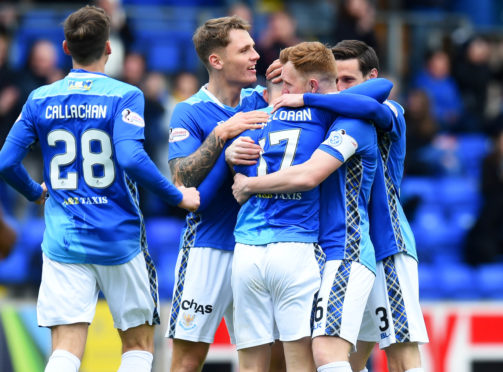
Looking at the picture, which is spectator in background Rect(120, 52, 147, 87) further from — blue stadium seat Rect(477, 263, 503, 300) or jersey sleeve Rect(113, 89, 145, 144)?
jersey sleeve Rect(113, 89, 145, 144)

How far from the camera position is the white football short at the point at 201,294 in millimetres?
5477

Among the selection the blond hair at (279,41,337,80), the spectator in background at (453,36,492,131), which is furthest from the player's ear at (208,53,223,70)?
the spectator in background at (453,36,492,131)

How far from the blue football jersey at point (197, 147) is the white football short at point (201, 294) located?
8 centimetres

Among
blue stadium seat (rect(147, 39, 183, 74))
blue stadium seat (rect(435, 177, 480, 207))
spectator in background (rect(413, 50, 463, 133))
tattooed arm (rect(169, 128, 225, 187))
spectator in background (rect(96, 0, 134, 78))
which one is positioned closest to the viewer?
tattooed arm (rect(169, 128, 225, 187))

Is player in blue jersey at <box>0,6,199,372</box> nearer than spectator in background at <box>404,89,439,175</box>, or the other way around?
player in blue jersey at <box>0,6,199,372</box>

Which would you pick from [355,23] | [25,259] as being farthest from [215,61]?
[355,23]

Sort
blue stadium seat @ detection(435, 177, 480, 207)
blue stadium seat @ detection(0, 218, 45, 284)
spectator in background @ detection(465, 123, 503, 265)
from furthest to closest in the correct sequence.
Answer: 1. blue stadium seat @ detection(435, 177, 480, 207)
2. spectator in background @ detection(465, 123, 503, 265)
3. blue stadium seat @ detection(0, 218, 45, 284)

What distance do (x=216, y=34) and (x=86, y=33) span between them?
0.92 metres

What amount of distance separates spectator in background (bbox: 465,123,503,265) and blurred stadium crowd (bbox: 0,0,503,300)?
0.01m

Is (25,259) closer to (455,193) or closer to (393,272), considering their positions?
(455,193)

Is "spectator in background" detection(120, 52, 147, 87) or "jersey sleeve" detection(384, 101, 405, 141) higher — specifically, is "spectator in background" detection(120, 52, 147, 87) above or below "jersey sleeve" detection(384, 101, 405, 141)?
above

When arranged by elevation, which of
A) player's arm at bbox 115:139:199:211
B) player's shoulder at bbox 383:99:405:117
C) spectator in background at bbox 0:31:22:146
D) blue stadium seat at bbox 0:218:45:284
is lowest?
blue stadium seat at bbox 0:218:45:284

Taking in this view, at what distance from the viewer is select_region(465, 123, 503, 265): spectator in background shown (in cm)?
1060

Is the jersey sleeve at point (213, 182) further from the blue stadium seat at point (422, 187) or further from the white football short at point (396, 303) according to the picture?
the blue stadium seat at point (422, 187)
